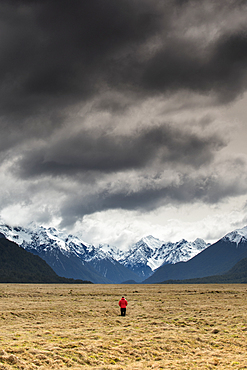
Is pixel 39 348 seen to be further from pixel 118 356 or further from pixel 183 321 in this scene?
pixel 183 321

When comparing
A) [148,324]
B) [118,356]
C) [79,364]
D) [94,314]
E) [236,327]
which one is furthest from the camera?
[94,314]

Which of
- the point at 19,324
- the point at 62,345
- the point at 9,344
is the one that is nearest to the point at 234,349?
the point at 62,345

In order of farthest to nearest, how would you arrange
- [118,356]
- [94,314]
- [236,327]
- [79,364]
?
1. [94,314]
2. [236,327]
3. [118,356]
4. [79,364]

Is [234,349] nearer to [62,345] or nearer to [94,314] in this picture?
[62,345]

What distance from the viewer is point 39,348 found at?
842 inches

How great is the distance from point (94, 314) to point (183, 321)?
12334 millimetres

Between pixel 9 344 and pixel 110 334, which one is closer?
pixel 9 344

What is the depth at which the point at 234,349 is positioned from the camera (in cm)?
2269

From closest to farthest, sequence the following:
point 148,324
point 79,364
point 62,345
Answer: point 79,364 < point 62,345 < point 148,324

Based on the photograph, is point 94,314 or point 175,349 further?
point 94,314

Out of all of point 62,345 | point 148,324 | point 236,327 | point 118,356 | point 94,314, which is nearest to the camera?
point 118,356

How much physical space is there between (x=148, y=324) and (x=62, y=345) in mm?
13369

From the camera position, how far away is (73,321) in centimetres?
3519

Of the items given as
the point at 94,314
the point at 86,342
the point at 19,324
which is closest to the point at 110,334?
the point at 86,342
